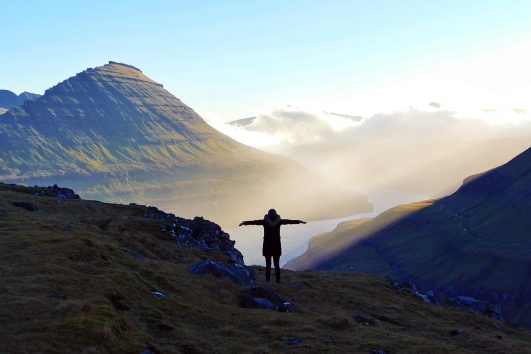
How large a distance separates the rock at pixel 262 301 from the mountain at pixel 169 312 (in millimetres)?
204

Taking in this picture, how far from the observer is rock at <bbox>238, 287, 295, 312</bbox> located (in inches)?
1316

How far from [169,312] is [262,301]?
917cm

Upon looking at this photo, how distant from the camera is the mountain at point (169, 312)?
1986 cm

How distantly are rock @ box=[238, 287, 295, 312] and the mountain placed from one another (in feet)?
0.67

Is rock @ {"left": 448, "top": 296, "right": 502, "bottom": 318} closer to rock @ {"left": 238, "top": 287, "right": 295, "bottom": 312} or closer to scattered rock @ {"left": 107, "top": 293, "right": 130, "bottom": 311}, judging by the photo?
rock @ {"left": 238, "top": 287, "right": 295, "bottom": 312}

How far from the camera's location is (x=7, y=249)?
110 ft

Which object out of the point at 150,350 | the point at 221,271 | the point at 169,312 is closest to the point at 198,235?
the point at 221,271

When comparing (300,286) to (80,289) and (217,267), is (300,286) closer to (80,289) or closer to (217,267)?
(217,267)

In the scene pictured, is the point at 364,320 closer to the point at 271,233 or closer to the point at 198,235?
the point at 271,233

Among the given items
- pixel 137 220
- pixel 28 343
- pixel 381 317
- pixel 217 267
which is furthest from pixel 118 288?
pixel 137 220

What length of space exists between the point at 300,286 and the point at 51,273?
24.4 meters

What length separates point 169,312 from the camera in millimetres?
26516

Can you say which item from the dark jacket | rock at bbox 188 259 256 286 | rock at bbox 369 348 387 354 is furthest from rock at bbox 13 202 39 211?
rock at bbox 369 348 387 354

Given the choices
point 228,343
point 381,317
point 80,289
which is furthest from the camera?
point 381,317
